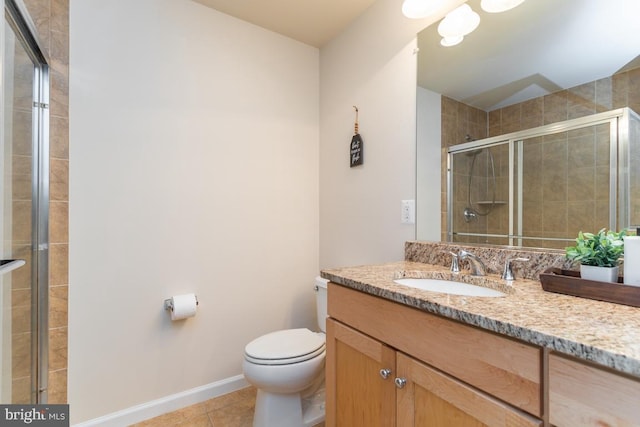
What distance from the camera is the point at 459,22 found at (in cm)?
134

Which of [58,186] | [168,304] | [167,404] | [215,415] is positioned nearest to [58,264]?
[58,186]

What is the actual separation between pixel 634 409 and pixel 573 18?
1.22 meters

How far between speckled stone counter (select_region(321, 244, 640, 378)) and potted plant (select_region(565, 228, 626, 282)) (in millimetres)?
103

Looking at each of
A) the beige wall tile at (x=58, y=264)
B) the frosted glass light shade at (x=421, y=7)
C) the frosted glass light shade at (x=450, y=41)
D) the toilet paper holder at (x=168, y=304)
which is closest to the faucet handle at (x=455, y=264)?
the frosted glass light shade at (x=450, y=41)

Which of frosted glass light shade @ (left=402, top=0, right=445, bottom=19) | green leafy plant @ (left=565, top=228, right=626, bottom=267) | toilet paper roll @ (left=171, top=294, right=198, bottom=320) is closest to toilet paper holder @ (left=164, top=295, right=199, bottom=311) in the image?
toilet paper roll @ (left=171, top=294, right=198, bottom=320)

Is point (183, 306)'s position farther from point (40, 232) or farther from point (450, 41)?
point (450, 41)

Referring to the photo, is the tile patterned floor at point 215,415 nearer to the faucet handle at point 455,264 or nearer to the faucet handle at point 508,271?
the faucet handle at point 455,264

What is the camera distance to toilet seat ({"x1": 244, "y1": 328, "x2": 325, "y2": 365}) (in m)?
1.39

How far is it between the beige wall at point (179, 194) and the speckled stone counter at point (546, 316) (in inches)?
43.8

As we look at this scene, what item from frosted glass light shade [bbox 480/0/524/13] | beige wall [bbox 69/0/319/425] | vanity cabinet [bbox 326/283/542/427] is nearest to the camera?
vanity cabinet [bbox 326/283/542/427]

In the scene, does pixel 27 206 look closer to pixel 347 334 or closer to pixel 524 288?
pixel 347 334

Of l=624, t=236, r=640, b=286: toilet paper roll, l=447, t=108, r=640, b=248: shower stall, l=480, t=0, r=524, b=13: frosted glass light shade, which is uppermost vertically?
l=480, t=0, r=524, b=13: frosted glass light shade

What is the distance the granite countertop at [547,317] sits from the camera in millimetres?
503

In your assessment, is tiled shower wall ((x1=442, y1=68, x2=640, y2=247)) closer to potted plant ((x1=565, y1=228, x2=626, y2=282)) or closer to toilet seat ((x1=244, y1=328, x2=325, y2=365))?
potted plant ((x1=565, y1=228, x2=626, y2=282))
